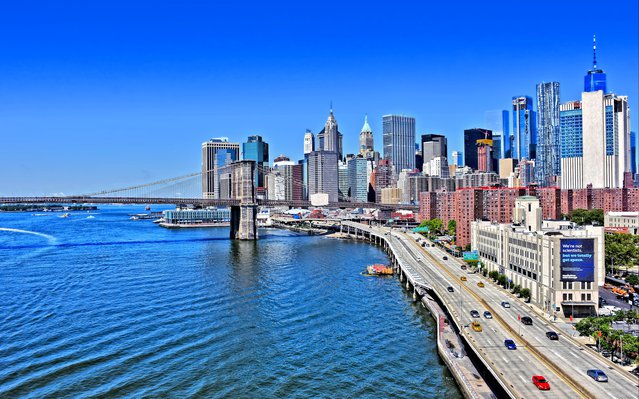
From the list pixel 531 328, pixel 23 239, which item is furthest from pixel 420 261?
pixel 23 239

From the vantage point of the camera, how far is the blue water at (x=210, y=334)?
2895 centimetres

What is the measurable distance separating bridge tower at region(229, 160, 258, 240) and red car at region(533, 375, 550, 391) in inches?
3574

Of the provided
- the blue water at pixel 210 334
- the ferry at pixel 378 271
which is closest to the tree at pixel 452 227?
the ferry at pixel 378 271

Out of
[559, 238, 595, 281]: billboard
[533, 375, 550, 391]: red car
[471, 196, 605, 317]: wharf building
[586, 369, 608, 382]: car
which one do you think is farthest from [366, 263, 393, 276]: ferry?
[533, 375, 550, 391]: red car

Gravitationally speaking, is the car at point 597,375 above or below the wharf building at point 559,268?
below

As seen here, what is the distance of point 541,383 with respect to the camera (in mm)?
25094

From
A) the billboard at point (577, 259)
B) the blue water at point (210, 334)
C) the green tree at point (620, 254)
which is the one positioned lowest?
the blue water at point (210, 334)

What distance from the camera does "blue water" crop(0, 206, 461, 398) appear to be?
29.0m

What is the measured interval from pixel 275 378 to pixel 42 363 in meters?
13.4

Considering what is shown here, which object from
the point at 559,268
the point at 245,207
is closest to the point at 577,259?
the point at 559,268

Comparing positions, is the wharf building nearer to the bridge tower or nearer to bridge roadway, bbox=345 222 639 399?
bridge roadway, bbox=345 222 639 399

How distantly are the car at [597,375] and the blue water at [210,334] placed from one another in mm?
6461

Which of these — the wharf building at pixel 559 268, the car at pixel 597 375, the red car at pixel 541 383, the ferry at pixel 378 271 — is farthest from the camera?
the ferry at pixel 378 271

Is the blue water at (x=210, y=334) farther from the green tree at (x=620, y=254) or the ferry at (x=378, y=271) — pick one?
the green tree at (x=620, y=254)
